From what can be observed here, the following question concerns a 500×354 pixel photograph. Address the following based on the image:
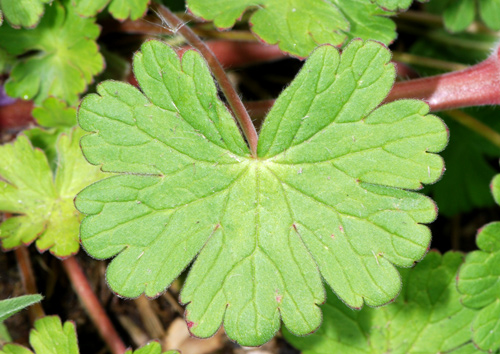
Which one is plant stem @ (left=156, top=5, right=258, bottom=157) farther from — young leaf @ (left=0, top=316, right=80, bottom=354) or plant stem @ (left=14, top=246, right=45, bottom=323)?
plant stem @ (left=14, top=246, right=45, bottom=323)

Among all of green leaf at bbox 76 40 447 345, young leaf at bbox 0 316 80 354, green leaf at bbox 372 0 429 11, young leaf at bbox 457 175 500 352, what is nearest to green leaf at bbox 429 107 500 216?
young leaf at bbox 457 175 500 352

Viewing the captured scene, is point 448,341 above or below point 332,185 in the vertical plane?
below

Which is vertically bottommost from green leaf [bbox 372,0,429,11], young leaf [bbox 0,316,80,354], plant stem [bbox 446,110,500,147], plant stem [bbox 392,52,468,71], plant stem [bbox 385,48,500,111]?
plant stem [bbox 446,110,500,147]

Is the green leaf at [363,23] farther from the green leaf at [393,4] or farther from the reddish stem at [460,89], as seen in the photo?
the reddish stem at [460,89]

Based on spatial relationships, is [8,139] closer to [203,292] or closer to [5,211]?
[5,211]

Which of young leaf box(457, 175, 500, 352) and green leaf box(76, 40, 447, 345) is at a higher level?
green leaf box(76, 40, 447, 345)

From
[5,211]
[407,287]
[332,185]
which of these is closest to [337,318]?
[407,287]
